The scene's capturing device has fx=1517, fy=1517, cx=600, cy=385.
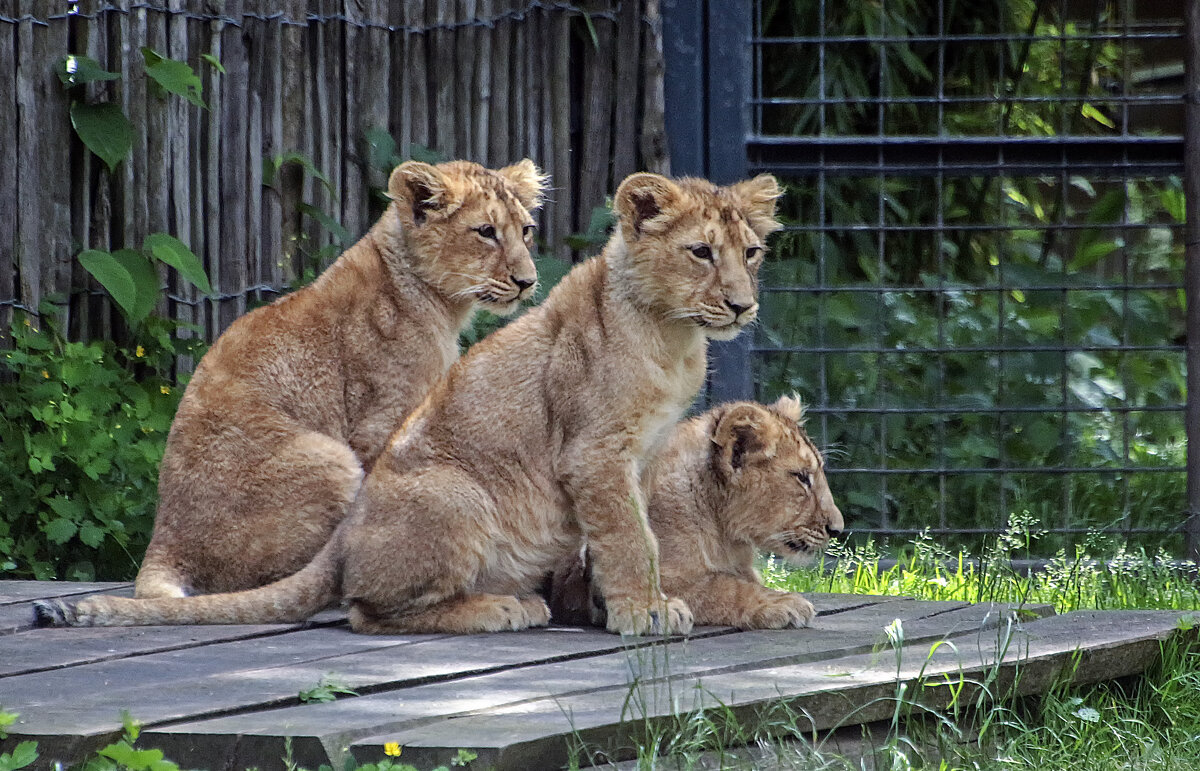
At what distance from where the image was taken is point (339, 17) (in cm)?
707

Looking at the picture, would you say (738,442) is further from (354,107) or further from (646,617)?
(354,107)

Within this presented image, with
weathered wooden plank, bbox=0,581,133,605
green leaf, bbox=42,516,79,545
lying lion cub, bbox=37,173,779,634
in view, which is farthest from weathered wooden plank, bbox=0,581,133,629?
green leaf, bbox=42,516,79,545

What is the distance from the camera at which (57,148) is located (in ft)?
21.4

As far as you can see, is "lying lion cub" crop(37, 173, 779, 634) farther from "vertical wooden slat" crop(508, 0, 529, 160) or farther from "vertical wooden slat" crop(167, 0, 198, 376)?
"vertical wooden slat" crop(508, 0, 529, 160)

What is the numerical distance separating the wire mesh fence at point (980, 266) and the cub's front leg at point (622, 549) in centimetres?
274

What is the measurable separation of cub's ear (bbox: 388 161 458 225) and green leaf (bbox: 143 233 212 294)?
1297 millimetres

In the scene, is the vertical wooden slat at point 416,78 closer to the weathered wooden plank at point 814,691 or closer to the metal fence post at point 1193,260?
the metal fence post at point 1193,260

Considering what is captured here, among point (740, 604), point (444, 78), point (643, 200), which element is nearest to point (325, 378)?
point (643, 200)

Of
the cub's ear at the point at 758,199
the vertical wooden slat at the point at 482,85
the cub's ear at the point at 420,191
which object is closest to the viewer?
the cub's ear at the point at 758,199

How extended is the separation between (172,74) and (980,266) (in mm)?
4556

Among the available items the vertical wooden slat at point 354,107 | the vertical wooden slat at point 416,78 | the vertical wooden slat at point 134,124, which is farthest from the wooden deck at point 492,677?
the vertical wooden slat at point 416,78

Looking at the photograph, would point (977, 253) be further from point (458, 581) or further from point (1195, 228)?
point (458, 581)

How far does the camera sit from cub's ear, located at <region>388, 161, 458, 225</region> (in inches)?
220

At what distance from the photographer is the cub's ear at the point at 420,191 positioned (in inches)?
220
